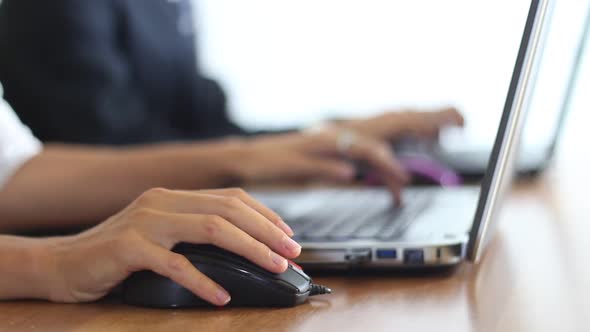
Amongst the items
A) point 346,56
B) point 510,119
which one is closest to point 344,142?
point 510,119

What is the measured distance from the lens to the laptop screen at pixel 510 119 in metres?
0.69

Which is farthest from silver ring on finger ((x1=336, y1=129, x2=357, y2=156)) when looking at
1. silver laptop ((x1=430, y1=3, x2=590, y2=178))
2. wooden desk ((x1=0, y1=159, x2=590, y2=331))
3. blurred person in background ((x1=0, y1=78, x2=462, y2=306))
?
wooden desk ((x1=0, y1=159, x2=590, y2=331))

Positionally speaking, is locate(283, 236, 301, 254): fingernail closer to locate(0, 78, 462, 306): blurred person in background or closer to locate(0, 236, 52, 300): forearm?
locate(0, 78, 462, 306): blurred person in background

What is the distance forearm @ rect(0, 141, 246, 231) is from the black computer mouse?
507mm

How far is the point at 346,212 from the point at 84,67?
0.63m

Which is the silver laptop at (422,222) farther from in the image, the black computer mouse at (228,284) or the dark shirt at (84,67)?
the dark shirt at (84,67)

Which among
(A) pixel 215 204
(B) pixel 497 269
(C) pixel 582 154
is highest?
(A) pixel 215 204

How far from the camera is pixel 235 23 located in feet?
8.02

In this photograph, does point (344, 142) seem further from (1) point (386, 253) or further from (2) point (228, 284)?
(2) point (228, 284)

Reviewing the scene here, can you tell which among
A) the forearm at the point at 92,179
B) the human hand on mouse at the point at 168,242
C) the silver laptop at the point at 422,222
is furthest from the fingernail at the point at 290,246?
the forearm at the point at 92,179

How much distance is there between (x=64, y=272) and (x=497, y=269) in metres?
0.44

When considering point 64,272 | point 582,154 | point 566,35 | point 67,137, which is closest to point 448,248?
point 64,272

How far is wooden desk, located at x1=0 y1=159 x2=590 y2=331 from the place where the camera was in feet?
2.09

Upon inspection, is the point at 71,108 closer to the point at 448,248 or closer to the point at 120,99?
the point at 120,99
